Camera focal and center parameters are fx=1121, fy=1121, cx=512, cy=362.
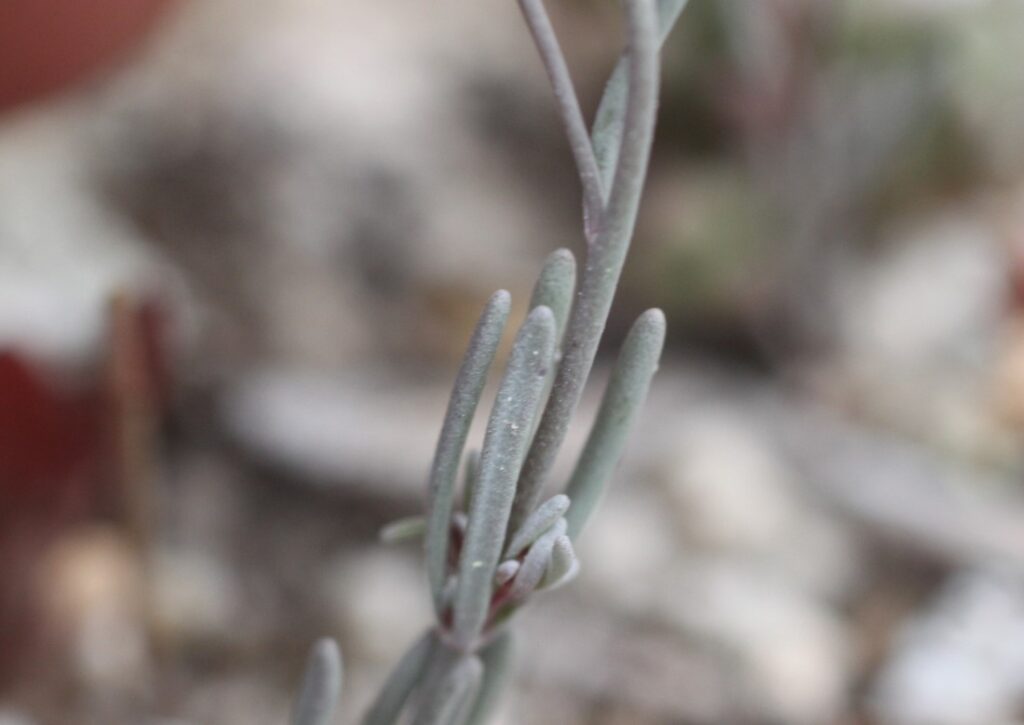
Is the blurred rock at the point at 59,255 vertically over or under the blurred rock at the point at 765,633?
over

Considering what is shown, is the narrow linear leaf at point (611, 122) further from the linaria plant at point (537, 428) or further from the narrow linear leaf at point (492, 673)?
the narrow linear leaf at point (492, 673)

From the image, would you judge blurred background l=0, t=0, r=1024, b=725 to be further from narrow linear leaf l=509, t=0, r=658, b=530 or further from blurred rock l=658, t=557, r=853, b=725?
narrow linear leaf l=509, t=0, r=658, b=530

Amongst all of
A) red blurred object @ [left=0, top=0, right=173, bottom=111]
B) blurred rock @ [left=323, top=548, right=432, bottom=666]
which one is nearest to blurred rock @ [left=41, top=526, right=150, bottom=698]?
blurred rock @ [left=323, top=548, right=432, bottom=666]

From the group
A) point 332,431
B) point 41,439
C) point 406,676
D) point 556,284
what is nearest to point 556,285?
point 556,284

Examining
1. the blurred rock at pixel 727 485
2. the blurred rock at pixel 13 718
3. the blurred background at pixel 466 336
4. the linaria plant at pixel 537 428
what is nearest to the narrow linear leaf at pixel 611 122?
the linaria plant at pixel 537 428

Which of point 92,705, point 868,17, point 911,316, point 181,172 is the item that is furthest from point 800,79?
point 92,705

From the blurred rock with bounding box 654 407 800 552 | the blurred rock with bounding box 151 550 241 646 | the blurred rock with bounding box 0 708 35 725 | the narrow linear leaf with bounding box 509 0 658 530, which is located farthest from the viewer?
the blurred rock with bounding box 654 407 800 552

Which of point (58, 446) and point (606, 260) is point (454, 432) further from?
point (58, 446)
